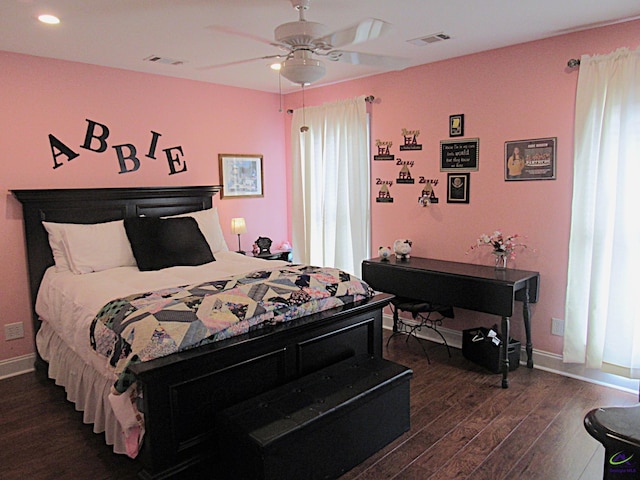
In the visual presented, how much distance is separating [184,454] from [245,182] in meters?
3.31

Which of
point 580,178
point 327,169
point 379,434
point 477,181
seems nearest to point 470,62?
point 477,181

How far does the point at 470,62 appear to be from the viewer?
377 centimetres

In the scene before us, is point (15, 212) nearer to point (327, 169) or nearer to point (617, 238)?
point (327, 169)

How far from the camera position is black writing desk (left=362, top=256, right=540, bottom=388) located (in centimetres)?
330

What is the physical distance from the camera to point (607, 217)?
3166 mm

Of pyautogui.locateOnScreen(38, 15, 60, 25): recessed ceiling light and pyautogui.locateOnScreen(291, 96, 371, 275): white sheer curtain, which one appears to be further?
pyautogui.locateOnScreen(291, 96, 371, 275): white sheer curtain

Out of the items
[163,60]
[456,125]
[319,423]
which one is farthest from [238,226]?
[319,423]

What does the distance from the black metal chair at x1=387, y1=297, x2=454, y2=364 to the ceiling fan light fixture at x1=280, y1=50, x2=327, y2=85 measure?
6.36ft

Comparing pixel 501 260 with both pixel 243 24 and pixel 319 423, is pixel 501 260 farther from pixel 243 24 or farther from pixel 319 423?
pixel 243 24

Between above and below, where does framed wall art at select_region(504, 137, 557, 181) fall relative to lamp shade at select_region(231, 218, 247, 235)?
above

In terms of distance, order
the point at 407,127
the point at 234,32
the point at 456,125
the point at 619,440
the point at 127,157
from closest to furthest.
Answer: the point at 619,440
the point at 234,32
the point at 456,125
the point at 127,157
the point at 407,127

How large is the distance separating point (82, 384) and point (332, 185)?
9.70 feet

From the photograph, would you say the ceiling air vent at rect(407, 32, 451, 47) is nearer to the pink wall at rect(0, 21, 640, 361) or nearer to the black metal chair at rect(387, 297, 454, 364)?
the pink wall at rect(0, 21, 640, 361)

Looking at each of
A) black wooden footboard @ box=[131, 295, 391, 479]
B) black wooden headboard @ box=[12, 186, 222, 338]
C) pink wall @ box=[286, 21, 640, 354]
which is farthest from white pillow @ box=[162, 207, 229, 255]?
black wooden footboard @ box=[131, 295, 391, 479]
